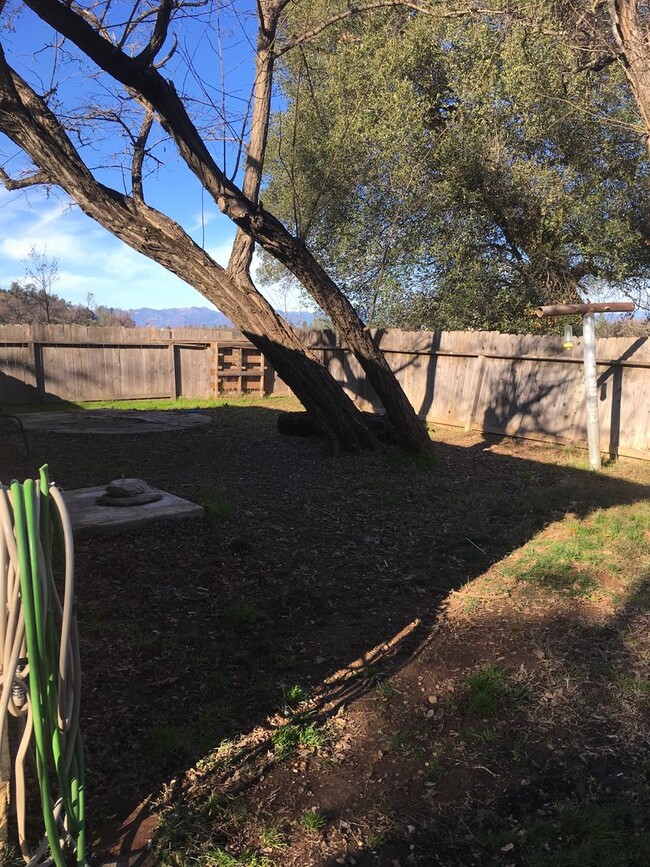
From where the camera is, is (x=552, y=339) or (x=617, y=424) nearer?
(x=617, y=424)

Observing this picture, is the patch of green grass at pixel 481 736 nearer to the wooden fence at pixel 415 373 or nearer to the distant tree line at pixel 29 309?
the wooden fence at pixel 415 373

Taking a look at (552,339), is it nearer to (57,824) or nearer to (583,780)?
(583,780)

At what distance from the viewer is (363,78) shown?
11633 millimetres

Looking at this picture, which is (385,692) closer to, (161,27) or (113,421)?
(161,27)

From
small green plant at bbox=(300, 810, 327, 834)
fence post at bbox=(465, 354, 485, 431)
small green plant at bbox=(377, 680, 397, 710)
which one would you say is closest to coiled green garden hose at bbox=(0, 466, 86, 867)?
small green plant at bbox=(300, 810, 327, 834)

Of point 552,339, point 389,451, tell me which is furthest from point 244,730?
point 552,339

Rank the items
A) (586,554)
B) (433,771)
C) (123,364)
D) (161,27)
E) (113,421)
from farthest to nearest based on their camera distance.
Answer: (123,364), (113,421), (161,27), (586,554), (433,771)

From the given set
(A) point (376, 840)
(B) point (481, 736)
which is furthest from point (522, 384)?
(A) point (376, 840)

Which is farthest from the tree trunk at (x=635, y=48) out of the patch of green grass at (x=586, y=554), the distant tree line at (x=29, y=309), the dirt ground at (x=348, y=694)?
the distant tree line at (x=29, y=309)

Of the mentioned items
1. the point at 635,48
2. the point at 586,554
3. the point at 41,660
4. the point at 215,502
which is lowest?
the point at 586,554

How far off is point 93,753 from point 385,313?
12.7 meters

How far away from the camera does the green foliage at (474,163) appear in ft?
35.7

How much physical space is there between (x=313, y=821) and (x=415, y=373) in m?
9.70

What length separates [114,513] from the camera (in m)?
4.32
